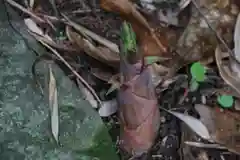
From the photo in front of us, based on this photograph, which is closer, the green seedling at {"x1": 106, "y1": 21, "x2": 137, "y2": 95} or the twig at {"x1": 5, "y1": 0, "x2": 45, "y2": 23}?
the green seedling at {"x1": 106, "y1": 21, "x2": 137, "y2": 95}

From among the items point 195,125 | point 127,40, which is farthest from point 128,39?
A: point 195,125

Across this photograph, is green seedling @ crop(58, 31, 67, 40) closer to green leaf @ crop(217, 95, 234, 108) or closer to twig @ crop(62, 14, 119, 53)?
twig @ crop(62, 14, 119, 53)

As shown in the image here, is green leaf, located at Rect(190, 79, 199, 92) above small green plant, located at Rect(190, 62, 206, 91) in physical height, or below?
below

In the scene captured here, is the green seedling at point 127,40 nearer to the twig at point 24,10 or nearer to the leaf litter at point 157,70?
the leaf litter at point 157,70

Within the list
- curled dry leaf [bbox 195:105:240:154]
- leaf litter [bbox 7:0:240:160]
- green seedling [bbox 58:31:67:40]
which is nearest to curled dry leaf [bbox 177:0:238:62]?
leaf litter [bbox 7:0:240:160]

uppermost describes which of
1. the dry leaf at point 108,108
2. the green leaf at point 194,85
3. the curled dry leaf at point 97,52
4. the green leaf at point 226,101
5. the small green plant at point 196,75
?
the curled dry leaf at point 97,52

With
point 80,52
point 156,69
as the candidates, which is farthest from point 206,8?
point 80,52

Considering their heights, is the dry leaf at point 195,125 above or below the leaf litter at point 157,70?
below

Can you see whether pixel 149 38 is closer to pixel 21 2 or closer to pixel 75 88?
pixel 75 88

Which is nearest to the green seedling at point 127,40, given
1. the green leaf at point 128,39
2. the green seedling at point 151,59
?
the green leaf at point 128,39
